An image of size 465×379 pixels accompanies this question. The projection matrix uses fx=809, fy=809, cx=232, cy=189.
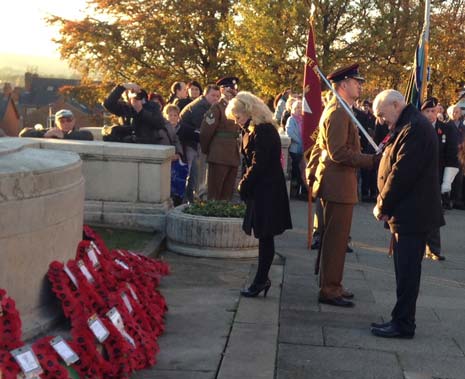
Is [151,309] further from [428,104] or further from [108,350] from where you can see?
[428,104]

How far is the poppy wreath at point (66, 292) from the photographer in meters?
5.16

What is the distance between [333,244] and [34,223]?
112 inches

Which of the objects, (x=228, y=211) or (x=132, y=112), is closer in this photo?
(x=228, y=211)

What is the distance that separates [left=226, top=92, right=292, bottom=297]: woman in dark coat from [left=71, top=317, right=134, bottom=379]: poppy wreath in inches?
82.6

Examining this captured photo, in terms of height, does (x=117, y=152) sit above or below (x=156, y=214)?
above

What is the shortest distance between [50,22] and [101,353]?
125 ft

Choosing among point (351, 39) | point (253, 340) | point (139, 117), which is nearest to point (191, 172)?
point (139, 117)

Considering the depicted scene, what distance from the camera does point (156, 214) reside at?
30.5 feet

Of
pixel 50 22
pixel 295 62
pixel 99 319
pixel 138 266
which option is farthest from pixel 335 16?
pixel 99 319

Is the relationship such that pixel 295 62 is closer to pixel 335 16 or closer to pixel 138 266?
pixel 335 16

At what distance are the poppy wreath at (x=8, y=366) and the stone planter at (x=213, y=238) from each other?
4288mm

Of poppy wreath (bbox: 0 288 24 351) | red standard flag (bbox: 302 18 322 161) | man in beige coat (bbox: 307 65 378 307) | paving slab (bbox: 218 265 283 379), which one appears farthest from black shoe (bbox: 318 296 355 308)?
poppy wreath (bbox: 0 288 24 351)

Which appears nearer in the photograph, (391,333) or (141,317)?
(141,317)

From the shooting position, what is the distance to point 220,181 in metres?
10.5
